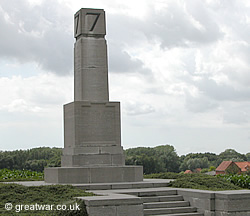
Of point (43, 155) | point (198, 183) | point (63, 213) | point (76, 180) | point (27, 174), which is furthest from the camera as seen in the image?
point (43, 155)

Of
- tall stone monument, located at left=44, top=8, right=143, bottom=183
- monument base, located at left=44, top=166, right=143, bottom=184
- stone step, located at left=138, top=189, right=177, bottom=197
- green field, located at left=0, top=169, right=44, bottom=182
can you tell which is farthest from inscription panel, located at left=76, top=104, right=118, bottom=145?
green field, located at left=0, top=169, right=44, bottom=182

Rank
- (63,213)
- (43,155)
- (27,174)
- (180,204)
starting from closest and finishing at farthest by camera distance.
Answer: (63,213) < (180,204) < (27,174) < (43,155)

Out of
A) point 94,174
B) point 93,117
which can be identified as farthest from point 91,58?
point 94,174

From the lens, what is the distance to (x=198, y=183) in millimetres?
15016

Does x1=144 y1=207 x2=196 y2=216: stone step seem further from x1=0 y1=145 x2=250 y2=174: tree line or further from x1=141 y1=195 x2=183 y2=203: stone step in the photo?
x1=0 y1=145 x2=250 y2=174: tree line

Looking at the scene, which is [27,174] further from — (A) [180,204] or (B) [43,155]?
(B) [43,155]

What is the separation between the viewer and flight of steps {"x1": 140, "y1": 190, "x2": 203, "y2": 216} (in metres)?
12.7

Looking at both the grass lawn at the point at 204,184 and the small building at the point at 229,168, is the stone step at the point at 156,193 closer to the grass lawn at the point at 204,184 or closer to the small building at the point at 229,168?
the grass lawn at the point at 204,184

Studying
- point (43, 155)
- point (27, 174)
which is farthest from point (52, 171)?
point (43, 155)

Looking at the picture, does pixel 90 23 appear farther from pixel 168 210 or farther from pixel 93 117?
pixel 168 210

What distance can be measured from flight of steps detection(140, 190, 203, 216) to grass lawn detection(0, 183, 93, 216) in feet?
5.91

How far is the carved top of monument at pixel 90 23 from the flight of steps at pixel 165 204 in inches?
297

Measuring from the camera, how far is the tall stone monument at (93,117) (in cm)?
1708

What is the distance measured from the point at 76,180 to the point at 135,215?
5506 mm
